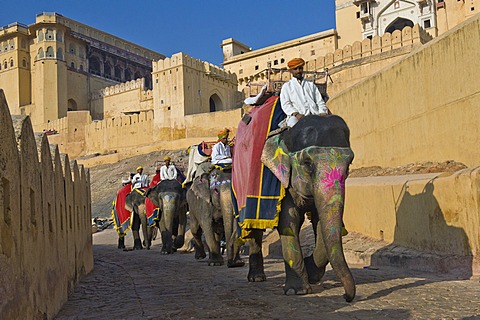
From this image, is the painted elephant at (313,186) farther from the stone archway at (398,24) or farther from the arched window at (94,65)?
the arched window at (94,65)

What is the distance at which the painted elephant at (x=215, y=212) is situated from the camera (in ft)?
28.7

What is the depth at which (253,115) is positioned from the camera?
21.8ft

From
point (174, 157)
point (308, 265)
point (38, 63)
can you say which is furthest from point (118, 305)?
point (38, 63)

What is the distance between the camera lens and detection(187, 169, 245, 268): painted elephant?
8758 mm

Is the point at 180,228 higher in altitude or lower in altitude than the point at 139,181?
lower

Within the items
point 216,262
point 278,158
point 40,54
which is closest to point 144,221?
point 216,262

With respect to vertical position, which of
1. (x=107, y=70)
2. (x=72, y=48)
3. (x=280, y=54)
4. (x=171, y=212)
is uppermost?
(x=72, y=48)

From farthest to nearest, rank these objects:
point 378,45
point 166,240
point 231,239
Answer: point 378,45, point 166,240, point 231,239

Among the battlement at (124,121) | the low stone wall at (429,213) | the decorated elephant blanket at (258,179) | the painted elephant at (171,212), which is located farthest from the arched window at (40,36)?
the decorated elephant blanket at (258,179)

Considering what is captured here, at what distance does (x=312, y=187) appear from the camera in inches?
205

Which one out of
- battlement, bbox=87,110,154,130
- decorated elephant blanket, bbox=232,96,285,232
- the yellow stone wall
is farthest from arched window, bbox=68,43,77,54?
decorated elephant blanket, bbox=232,96,285,232

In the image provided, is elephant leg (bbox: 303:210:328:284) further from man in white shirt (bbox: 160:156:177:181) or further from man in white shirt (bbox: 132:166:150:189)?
man in white shirt (bbox: 132:166:150:189)

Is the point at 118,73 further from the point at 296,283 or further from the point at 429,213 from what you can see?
the point at 296,283

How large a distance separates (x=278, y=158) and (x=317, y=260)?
107cm
